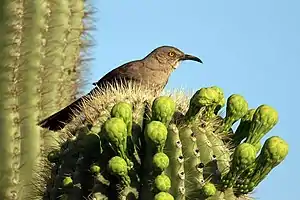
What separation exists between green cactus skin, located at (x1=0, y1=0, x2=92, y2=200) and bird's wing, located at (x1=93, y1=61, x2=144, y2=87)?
0.88 feet

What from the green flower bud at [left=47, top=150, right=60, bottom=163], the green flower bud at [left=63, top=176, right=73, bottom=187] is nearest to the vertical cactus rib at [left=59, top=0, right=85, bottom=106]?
the green flower bud at [left=47, top=150, right=60, bottom=163]

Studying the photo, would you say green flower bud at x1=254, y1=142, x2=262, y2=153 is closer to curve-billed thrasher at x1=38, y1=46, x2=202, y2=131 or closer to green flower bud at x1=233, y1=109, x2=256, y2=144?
green flower bud at x1=233, y1=109, x2=256, y2=144

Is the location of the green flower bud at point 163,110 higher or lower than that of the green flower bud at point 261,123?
higher

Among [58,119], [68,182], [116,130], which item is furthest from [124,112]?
[58,119]

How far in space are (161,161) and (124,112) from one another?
25cm

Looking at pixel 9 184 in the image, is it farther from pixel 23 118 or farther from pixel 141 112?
pixel 141 112

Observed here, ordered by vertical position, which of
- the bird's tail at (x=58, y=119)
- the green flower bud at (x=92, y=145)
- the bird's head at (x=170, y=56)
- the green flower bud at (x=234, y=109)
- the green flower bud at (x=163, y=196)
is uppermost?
the bird's head at (x=170, y=56)

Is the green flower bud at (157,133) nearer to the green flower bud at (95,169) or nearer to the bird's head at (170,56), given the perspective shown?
the green flower bud at (95,169)

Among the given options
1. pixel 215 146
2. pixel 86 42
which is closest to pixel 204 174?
pixel 215 146

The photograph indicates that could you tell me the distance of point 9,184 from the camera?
459 centimetres

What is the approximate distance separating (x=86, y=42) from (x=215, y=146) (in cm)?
239

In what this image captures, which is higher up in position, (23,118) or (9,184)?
(23,118)

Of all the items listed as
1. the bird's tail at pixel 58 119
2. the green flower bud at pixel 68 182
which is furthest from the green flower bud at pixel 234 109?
the bird's tail at pixel 58 119

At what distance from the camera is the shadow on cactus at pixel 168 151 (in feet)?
8.91
